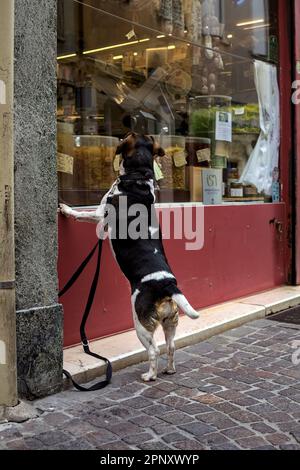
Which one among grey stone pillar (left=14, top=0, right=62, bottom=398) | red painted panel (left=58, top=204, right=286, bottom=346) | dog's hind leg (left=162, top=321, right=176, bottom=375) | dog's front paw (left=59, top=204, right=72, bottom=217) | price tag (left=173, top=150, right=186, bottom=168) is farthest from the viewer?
price tag (left=173, top=150, right=186, bottom=168)

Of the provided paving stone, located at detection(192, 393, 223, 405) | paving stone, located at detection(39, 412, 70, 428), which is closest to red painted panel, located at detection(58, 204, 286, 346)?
paving stone, located at detection(39, 412, 70, 428)

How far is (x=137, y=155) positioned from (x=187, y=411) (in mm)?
2010

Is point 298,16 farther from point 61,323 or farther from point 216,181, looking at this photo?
point 61,323

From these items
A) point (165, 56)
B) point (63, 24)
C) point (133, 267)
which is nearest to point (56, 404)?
point (133, 267)

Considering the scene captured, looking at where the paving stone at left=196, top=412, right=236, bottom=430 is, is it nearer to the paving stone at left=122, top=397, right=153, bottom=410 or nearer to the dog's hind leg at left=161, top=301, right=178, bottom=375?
the paving stone at left=122, top=397, right=153, bottom=410

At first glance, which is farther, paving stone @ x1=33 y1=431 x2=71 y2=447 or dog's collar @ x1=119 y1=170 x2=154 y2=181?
dog's collar @ x1=119 y1=170 x2=154 y2=181

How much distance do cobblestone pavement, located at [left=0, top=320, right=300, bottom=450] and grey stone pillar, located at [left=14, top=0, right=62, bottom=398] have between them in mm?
321

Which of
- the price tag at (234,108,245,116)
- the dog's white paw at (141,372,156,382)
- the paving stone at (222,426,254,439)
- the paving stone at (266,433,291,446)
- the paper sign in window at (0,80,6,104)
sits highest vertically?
the price tag at (234,108,245,116)

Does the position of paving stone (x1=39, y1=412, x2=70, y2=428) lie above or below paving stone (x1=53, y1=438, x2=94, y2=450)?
above

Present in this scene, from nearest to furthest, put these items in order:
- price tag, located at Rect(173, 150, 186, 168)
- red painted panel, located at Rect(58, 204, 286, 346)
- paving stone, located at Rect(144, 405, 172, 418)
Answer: paving stone, located at Rect(144, 405, 172, 418) → red painted panel, located at Rect(58, 204, 286, 346) → price tag, located at Rect(173, 150, 186, 168)

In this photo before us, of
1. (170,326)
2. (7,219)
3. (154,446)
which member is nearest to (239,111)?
(170,326)

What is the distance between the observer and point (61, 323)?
14.1 feet

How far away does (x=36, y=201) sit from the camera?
410 cm

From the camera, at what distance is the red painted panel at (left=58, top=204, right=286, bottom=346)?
4926mm
